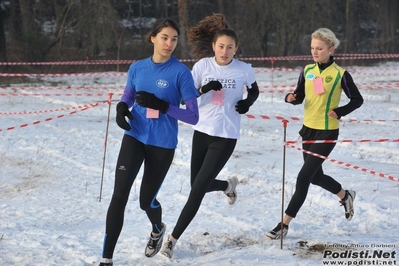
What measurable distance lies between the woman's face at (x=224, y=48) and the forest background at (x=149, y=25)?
2131 cm

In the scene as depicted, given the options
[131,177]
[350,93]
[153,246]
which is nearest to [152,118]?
[131,177]

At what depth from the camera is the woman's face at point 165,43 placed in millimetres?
4441

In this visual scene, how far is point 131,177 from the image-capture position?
172 inches

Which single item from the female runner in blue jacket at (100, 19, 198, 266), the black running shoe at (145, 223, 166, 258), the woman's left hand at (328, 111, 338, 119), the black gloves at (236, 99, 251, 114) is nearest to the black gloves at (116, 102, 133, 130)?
the female runner in blue jacket at (100, 19, 198, 266)

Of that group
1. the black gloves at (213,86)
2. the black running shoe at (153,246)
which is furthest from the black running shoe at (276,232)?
the black gloves at (213,86)

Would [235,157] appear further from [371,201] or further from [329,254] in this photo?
[329,254]

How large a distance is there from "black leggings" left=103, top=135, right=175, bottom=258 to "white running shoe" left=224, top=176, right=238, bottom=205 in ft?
5.05

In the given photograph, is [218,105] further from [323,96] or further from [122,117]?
[122,117]

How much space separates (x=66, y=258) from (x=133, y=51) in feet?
91.0

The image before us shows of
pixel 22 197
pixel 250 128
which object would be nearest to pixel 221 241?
pixel 22 197

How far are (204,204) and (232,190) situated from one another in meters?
0.46

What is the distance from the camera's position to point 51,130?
1130cm

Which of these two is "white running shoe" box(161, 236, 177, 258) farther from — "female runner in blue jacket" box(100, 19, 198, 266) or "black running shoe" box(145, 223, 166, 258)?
"female runner in blue jacket" box(100, 19, 198, 266)

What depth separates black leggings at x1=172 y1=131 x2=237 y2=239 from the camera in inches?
190
